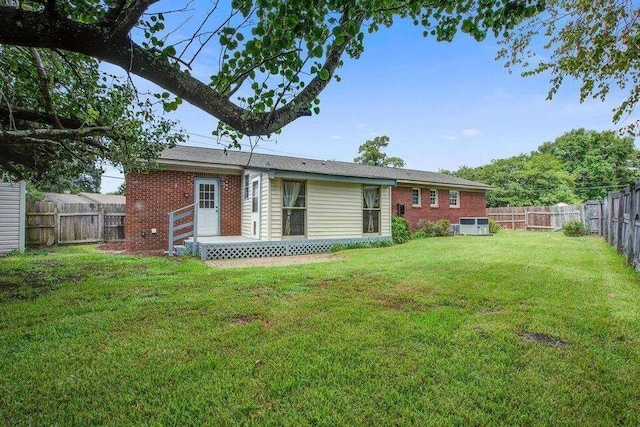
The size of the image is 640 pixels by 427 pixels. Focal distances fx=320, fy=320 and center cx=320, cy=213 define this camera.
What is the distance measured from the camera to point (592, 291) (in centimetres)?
545

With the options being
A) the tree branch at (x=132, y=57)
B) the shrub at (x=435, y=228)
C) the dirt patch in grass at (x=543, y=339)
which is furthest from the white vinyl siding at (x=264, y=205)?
the shrub at (x=435, y=228)

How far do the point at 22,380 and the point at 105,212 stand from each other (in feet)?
43.2

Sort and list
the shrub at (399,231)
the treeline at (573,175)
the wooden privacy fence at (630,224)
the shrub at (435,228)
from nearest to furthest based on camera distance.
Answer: the wooden privacy fence at (630,224), the shrub at (399,231), the shrub at (435,228), the treeline at (573,175)

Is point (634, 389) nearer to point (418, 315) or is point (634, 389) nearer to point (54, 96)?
point (418, 315)

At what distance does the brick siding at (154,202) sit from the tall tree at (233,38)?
8599 millimetres

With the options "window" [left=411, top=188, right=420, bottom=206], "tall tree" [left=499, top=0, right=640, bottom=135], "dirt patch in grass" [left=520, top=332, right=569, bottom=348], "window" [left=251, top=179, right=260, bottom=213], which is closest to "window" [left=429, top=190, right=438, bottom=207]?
"window" [left=411, top=188, right=420, bottom=206]

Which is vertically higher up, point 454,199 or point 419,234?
point 454,199

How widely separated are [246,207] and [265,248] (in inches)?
96.1

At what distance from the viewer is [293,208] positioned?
36.9 ft

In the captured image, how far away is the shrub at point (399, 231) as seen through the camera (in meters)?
14.2

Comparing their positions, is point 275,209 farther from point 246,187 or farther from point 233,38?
point 233,38

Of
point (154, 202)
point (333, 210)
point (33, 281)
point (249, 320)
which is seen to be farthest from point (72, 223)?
point (249, 320)

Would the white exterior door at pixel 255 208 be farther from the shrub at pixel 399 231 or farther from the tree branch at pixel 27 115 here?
the tree branch at pixel 27 115

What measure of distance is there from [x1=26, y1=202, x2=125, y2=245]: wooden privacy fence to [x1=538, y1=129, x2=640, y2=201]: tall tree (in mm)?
36828
